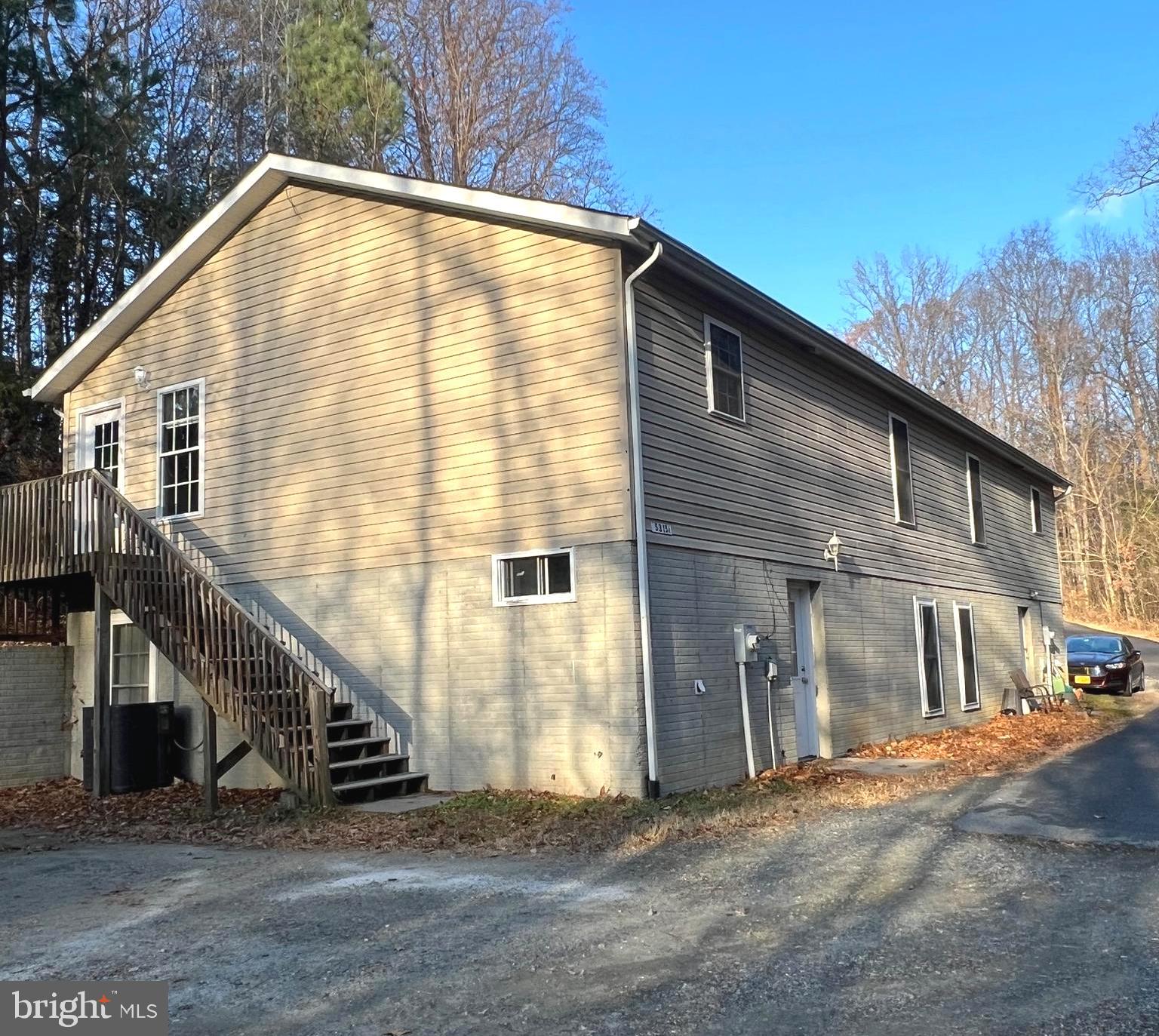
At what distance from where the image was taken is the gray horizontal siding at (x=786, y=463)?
1099 centimetres

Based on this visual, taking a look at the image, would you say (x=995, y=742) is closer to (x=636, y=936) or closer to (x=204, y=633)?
(x=204, y=633)

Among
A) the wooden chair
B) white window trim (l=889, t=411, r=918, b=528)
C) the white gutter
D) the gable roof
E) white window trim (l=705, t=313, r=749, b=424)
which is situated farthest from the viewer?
the wooden chair

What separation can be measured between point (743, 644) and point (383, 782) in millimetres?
3973

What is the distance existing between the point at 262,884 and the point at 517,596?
415cm

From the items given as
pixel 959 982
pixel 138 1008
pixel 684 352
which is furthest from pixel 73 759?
pixel 959 982

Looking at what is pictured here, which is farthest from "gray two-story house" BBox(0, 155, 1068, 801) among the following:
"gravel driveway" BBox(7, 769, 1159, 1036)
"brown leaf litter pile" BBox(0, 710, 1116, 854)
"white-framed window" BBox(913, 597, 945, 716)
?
"gravel driveway" BBox(7, 769, 1159, 1036)

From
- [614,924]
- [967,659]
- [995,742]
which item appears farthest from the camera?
[967,659]

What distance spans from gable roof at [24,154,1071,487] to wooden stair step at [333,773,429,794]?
5752 mm

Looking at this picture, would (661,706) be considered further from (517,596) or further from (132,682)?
(132,682)

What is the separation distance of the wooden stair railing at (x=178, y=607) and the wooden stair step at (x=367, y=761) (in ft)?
1.00

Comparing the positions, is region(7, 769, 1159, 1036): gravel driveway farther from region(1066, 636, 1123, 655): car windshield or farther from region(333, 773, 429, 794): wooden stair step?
region(1066, 636, 1123, 655): car windshield

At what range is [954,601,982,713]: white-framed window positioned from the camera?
59.7 ft

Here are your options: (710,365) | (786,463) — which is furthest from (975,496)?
(710,365)

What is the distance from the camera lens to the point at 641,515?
1027cm
